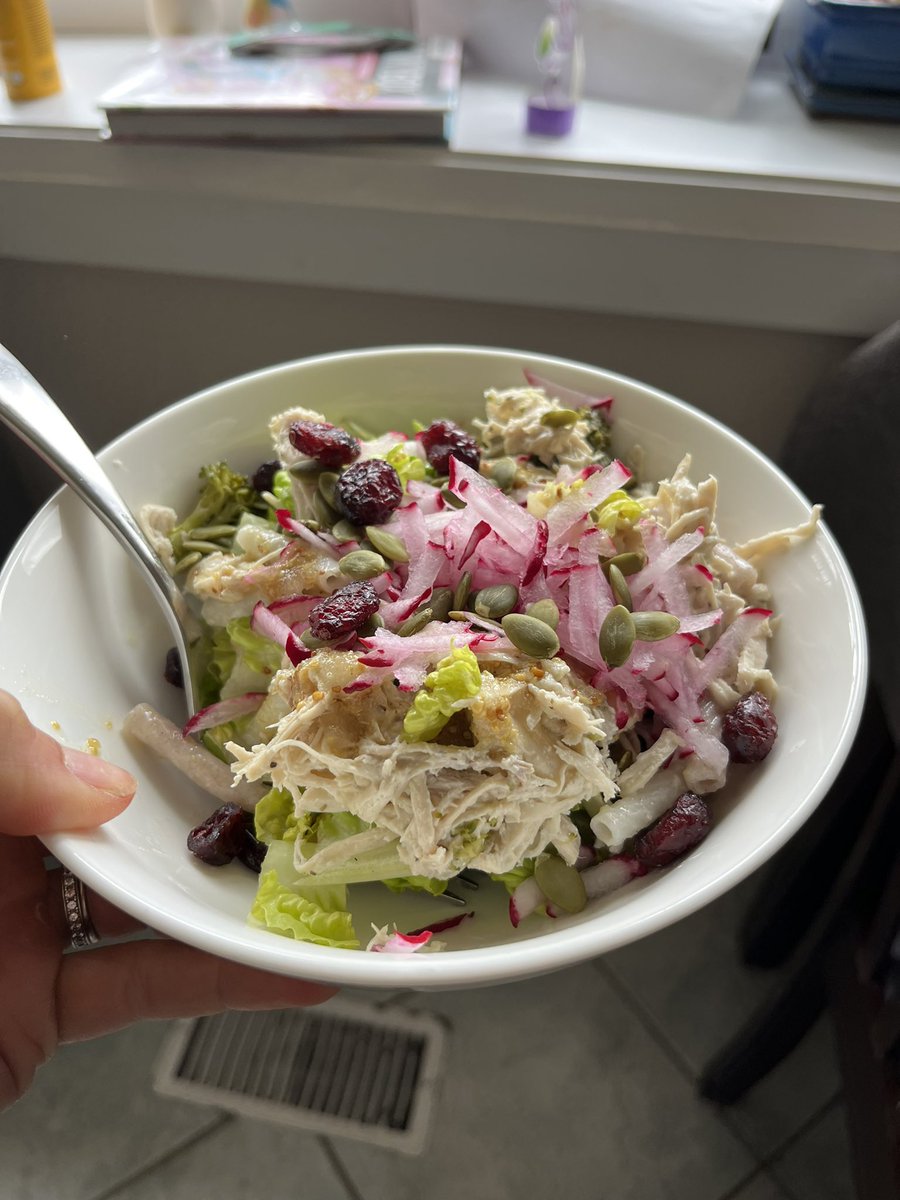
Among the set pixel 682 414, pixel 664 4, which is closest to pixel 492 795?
pixel 682 414

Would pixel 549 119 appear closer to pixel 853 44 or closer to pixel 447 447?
pixel 853 44

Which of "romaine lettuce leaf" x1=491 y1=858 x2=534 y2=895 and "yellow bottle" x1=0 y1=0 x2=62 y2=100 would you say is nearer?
"romaine lettuce leaf" x1=491 y1=858 x2=534 y2=895

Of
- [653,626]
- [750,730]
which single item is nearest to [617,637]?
[653,626]

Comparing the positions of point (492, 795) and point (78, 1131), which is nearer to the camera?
point (492, 795)

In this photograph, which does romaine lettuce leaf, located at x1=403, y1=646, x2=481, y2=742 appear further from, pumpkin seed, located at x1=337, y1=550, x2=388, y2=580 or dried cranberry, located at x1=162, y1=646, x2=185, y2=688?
dried cranberry, located at x1=162, y1=646, x2=185, y2=688

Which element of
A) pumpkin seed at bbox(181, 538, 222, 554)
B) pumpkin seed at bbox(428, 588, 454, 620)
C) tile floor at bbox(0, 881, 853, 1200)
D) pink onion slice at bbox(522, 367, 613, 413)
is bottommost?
tile floor at bbox(0, 881, 853, 1200)

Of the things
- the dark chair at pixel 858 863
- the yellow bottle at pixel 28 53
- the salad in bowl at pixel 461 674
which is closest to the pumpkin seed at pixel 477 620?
the salad in bowl at pixel 461 674

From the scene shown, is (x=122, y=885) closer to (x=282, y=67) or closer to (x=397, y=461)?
(x=397, y=461)

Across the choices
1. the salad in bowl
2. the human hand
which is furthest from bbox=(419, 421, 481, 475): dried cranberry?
the human hand
